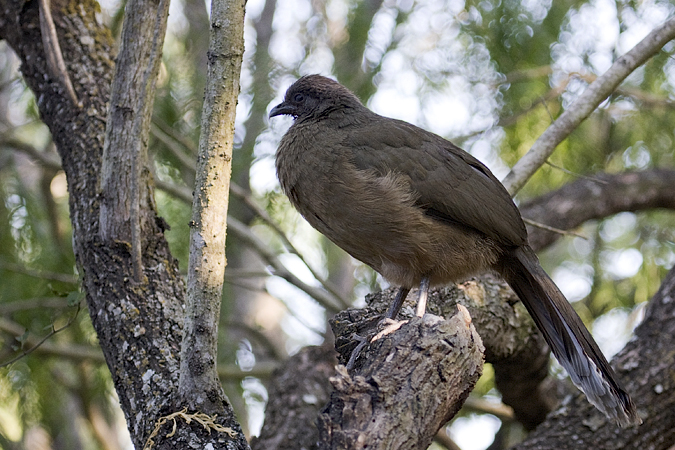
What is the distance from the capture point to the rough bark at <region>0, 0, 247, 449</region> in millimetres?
2725

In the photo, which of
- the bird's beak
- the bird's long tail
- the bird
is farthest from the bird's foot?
the bird's beak

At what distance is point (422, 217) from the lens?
3346mm

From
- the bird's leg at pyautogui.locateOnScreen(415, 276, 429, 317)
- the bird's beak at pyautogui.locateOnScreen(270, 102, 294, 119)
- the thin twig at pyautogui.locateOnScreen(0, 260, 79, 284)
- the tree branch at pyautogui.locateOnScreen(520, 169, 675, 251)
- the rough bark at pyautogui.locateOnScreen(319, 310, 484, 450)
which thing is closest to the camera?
the rough bark at pyautogui.locateOnScreen(319, 310, 484, 450)

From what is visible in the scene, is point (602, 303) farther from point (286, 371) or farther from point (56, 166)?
point (56, 166)

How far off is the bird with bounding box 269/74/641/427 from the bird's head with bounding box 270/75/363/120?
28 centimetres

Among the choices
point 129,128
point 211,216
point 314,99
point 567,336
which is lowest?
point 567,336

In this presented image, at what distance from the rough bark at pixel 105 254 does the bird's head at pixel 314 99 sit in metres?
1.10

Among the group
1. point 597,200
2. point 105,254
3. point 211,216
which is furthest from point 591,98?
point 105,254

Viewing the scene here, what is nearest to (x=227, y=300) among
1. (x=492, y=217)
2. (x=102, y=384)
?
(x=102, y=384)

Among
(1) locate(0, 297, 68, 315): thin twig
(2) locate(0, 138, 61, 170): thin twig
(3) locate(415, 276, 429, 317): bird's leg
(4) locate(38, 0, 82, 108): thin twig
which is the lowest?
(3) locate(415, 276, 429, 317): bird's leg

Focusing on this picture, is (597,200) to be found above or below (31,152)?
below

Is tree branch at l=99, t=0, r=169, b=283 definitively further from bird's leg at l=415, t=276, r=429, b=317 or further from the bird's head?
bird's leg at l=415, t=276, r=429, b=317

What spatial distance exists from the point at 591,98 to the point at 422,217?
1.44 metres

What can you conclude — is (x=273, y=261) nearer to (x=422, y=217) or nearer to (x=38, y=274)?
(x=38, y=274)
